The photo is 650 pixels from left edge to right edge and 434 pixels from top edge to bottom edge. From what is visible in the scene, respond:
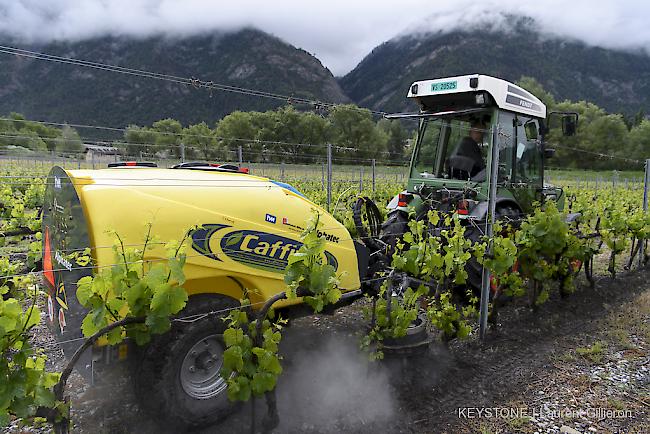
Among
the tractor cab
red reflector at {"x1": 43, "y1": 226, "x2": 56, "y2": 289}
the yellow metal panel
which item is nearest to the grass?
the tractor cab

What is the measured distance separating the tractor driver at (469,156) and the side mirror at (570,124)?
1183 millimetres

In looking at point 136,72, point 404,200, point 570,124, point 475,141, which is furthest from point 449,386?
point 570,124

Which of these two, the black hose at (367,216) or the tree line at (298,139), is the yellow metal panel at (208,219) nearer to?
the black hose at (367,216)

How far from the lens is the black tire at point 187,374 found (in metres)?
2.57

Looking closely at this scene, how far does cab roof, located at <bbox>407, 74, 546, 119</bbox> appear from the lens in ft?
15.5

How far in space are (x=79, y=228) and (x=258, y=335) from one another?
116 centimetres

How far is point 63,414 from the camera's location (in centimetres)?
199

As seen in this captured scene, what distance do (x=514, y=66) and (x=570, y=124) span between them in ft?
414

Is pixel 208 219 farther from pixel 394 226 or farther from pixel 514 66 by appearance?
pixel 514 66

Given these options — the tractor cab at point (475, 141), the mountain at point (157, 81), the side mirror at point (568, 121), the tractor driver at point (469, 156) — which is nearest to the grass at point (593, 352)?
the tractor cab at point (475, 141)

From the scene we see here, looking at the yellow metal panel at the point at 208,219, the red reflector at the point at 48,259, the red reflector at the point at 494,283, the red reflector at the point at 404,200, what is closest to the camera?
the yellow metal panel at the point at 208,219

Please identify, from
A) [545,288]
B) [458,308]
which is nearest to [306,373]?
[458,308]

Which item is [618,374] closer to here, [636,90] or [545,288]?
[545,288]

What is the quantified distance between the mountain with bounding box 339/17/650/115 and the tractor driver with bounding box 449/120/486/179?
9130cm
